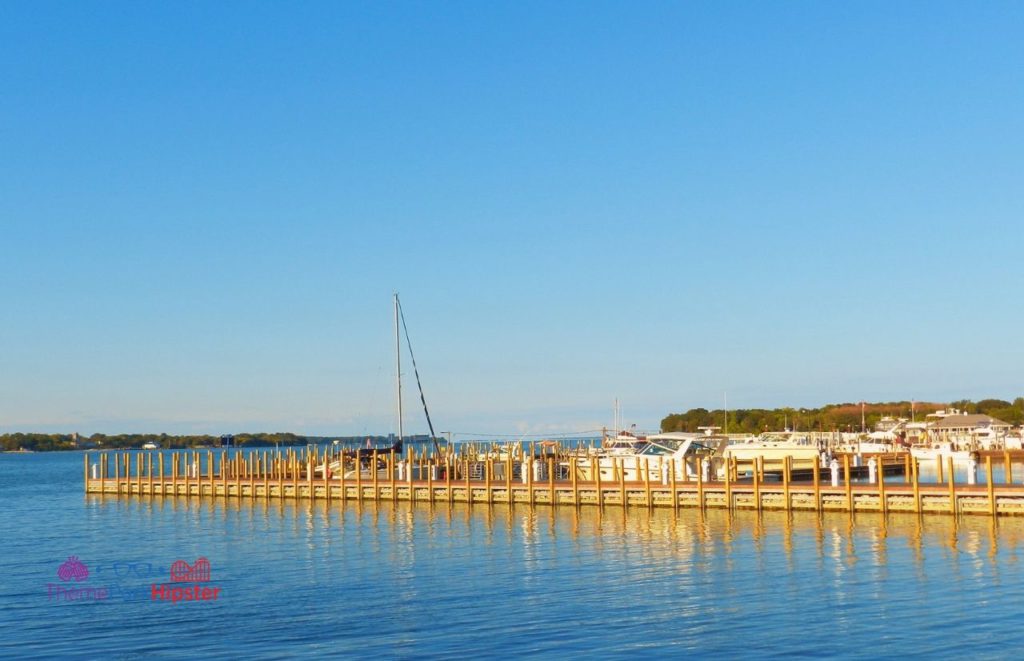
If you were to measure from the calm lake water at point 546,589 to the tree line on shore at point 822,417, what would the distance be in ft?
346

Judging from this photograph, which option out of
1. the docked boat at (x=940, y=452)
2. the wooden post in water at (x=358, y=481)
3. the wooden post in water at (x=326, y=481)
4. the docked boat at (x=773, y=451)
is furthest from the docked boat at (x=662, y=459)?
the docked boat at (x=940, y=452)

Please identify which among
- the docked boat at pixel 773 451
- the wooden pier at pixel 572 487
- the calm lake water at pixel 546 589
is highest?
the docked boat at pixel 773 451

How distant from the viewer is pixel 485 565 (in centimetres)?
3675

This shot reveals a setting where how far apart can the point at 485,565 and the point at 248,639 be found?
11.8m

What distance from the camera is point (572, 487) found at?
2192 inches

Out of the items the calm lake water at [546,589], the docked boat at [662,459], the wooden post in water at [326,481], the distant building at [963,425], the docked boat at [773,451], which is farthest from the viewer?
the distant building at [963,425]

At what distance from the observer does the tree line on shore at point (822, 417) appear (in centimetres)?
15925

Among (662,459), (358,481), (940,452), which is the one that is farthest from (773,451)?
(358,481)

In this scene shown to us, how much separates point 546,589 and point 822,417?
142 meters

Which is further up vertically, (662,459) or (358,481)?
(662,459)

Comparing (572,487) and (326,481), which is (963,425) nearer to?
(572,487)

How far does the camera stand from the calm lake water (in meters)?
25.2

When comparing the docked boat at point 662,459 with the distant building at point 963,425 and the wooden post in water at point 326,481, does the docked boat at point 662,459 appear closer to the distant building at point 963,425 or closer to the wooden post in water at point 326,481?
the wooden post in water at point 326,481

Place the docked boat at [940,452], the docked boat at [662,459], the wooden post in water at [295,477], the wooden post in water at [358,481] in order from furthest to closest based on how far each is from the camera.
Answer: the docked boat at [940,452], the wooden post in water at [295,477], the wooden post in water at [358,481], the docked boat at [662,459]
